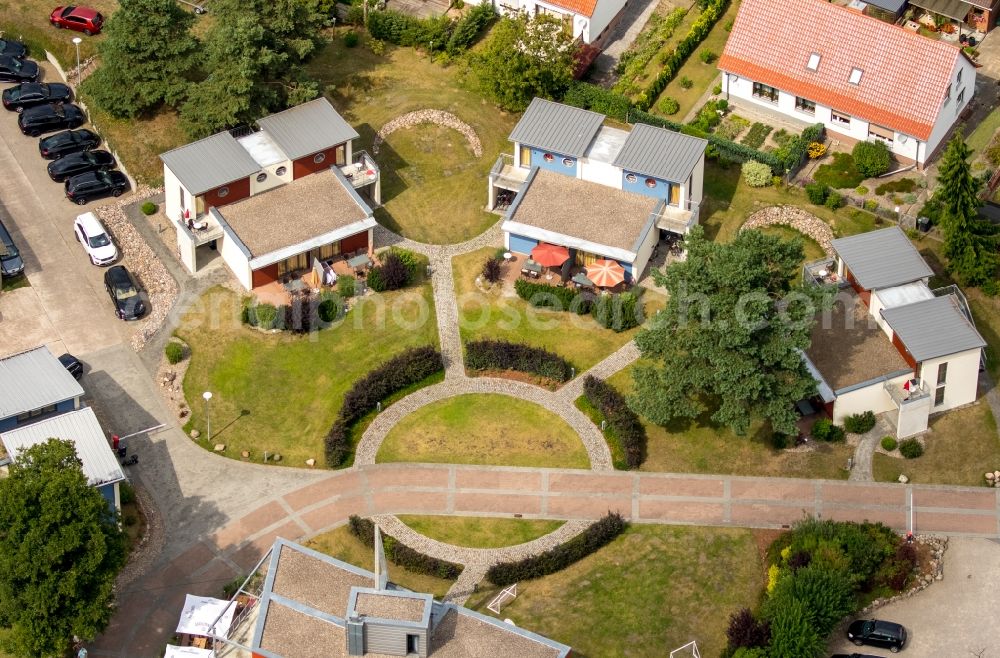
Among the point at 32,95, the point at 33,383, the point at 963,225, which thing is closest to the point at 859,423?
the point at 963,225

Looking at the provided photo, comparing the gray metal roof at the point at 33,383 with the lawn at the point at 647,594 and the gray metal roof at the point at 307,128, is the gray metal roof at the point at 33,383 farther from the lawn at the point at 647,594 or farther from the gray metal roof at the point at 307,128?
the lawn at the point at 647,594

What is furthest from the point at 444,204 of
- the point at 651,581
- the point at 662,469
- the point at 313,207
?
the point at 651,581

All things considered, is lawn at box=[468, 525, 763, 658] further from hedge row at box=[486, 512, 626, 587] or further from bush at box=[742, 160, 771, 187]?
bush at box=[742, 160, 771, 187]

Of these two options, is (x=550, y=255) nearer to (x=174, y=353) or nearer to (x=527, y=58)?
(x=527, y=58)

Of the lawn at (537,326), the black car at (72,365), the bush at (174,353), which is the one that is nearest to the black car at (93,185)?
the black car at (72,365)

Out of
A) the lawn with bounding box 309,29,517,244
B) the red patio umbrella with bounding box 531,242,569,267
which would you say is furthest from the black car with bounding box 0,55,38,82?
the red patio umbrella with bounding box 531,242,569,267
